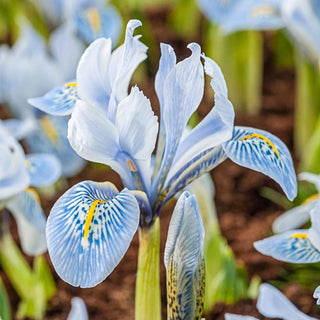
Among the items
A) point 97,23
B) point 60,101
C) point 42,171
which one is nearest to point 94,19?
point 97,23

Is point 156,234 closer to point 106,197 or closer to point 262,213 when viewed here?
point 106,197

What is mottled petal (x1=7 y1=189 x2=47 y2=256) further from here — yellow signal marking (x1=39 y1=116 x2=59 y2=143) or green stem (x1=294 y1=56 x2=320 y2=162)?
green stem (x1=294 y1=56 x2=320 y2=162)

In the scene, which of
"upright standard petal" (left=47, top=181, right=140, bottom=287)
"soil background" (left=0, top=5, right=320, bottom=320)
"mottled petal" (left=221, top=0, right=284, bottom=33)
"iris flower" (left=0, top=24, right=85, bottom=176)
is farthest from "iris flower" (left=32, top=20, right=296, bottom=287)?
"mottled petal" (left=221, top=0, right=284, bottom=33)

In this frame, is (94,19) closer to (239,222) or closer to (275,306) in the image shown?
(239,222)

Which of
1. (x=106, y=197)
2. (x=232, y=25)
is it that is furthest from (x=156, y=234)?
(x=232, y=25)

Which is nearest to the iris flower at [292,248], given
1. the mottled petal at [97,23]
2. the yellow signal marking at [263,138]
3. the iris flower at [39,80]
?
the yellow signal marking at [263,138]

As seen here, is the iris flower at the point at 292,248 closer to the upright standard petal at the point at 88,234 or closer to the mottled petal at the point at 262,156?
the mottled petal at the point at 262,156
